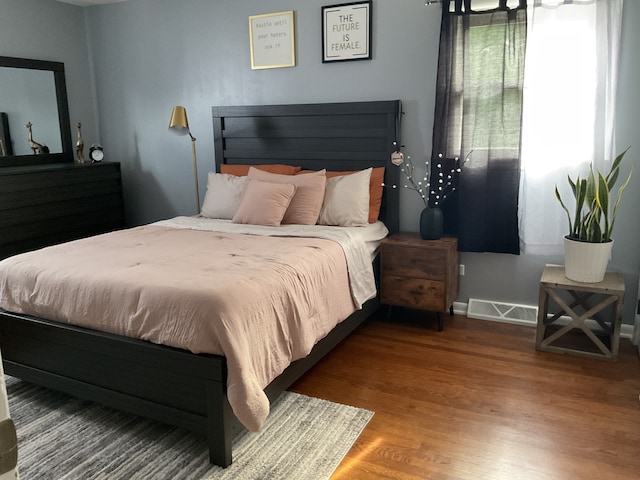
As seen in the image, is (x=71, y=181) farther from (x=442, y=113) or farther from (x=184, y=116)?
(x=442, y=113)

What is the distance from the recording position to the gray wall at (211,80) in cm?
358

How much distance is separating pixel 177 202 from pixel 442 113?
264cm

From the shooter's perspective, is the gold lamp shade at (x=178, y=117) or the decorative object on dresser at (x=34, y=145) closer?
the gold lamp shade at (x=178, y=117)

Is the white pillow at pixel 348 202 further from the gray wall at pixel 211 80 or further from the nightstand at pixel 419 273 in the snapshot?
the gray wall at pixel 211 80

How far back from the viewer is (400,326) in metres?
3.64

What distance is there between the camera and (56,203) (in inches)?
171

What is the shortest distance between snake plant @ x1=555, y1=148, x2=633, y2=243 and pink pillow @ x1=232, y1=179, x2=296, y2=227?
1.75 m

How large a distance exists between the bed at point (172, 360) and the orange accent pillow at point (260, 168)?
39 cm

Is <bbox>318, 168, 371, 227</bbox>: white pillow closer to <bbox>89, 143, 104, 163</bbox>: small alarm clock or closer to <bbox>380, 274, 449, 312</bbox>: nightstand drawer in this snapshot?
<bbox>380, 274, 449, 312</bbox>: nightstand drawer

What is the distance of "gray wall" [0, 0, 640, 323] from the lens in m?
3.58

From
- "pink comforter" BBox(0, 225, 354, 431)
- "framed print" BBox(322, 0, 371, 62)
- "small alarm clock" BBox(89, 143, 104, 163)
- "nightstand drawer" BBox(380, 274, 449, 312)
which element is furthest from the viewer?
"small alarm clock" BBox(89, 143, 104, 163)

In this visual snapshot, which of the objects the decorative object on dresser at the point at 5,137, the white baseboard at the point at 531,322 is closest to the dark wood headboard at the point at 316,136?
the white baseboard at the point at 531,322

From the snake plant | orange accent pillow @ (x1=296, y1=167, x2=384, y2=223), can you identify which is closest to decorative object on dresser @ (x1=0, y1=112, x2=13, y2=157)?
orange accent pillow @ (x1=296, y1=167, x2=384, y2=223)

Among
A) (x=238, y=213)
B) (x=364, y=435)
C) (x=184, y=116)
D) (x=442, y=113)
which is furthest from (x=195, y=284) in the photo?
(x=184, y=116)
